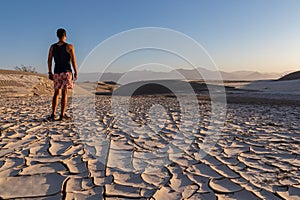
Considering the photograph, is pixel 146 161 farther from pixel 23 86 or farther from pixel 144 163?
pixel 23 86

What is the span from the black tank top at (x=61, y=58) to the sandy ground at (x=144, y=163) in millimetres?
1000

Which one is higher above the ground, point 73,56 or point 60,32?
point 60,32

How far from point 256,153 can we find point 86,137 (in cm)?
225

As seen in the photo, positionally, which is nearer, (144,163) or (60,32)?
(144,163)

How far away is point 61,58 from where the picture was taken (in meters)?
4.27

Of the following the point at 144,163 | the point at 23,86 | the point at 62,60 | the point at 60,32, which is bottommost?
the point at 144,163

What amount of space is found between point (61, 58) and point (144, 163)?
2.65 meters

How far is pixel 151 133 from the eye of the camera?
3896 millimetres

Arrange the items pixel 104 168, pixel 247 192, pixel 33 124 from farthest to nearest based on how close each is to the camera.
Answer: pixel 33 124 < pixel 104 168 < pixel 247 192

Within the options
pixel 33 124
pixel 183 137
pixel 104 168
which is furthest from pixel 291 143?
pixel 33 124

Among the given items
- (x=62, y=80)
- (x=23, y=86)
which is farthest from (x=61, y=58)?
(x=23, y=86)

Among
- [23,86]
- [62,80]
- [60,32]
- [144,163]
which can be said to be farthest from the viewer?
[23,86]

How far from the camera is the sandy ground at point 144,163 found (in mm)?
1941

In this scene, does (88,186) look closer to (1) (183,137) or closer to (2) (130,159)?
(2) (130,159)
